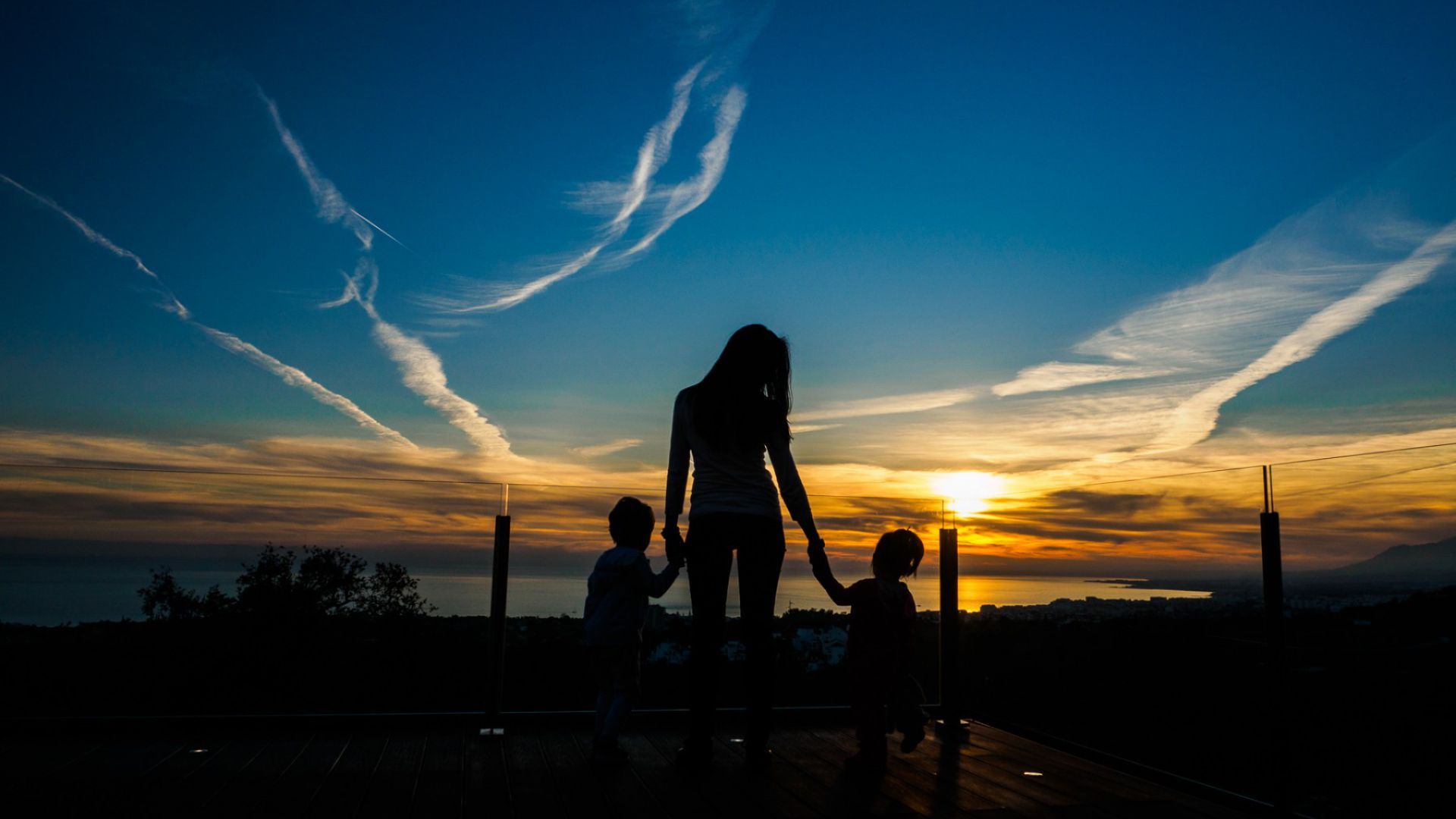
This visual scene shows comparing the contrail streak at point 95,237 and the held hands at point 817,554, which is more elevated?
the contrail streak at point 95,237

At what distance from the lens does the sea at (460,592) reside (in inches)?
145

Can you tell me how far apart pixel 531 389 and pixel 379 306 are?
2335 millimetres

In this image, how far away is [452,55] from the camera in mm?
8273

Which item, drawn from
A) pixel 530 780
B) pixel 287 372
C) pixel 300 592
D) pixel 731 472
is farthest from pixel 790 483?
pixel 287 372

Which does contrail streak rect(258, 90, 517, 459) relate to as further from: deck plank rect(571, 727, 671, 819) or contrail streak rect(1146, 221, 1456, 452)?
contrail streak rect(1146, 221, 1456, 452)

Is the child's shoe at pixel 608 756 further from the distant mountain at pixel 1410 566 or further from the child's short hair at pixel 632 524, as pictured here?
the distant mountain at pixel 1410 566

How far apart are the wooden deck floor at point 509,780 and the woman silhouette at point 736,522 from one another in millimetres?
253

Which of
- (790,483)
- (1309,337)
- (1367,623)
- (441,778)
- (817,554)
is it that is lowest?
(441,778)

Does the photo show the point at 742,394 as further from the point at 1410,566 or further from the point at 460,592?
the point at 1410,566

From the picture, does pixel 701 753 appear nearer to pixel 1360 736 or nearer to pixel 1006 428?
pixel 1360 736

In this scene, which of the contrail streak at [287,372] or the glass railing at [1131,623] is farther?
the contrail streak at [287,372]

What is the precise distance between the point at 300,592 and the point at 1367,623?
3921 mm

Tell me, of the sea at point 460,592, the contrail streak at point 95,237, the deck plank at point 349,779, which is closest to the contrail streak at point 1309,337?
the sea at point 460,592

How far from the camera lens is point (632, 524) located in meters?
3.91
